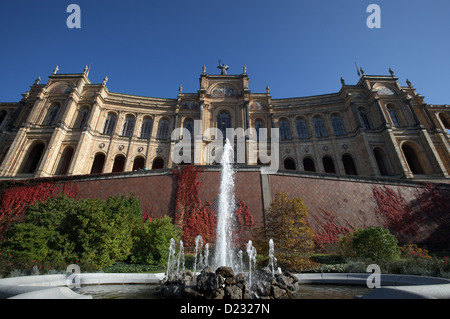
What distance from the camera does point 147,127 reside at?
107ft

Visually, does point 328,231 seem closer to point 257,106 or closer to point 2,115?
point 257,106

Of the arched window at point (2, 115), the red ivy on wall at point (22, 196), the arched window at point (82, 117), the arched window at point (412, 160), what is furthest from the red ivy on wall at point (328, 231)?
the arched window at point (2, 115)

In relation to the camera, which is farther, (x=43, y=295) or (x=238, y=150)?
(x=238, y=150)

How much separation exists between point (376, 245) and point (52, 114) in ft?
123

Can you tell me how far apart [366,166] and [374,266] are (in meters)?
22.2

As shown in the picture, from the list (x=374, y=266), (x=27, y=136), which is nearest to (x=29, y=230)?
(x=374, y=266)

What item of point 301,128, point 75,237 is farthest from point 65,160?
point 301,128

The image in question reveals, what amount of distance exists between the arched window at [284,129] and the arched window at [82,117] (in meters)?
27.6

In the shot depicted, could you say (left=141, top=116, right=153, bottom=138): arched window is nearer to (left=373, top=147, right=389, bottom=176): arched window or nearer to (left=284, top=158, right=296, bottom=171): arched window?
(left=284, top=158, right=296, bottom=171): arched window

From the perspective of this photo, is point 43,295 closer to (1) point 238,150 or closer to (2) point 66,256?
(2) point 66,256

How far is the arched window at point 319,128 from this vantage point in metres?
31.6

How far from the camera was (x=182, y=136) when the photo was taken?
30844 mm

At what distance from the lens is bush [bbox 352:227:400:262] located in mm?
9711

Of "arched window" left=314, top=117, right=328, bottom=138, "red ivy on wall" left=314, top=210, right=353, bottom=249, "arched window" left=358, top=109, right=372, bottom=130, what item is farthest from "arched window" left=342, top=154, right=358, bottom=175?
"red ivy on wall" left=314, top=210, right=353, bottom=249
